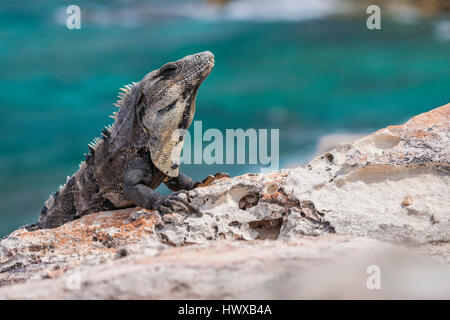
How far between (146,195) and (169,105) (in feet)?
2.85

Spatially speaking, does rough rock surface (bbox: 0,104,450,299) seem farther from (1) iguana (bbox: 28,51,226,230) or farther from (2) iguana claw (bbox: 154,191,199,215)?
(1) iguana (bbox: 28,51,226,230)

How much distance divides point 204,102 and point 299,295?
15.6m

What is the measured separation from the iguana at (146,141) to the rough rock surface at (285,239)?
0.35 meters

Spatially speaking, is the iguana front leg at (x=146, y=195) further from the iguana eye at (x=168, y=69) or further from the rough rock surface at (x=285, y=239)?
the iguana eye at (x=168, y=69)

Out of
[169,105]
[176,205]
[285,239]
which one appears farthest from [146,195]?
[285,239]

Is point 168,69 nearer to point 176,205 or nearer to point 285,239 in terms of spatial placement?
point 176,205

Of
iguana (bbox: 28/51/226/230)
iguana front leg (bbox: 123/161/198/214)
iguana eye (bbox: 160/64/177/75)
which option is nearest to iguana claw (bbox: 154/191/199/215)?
iguana front leg (bbox: 123/161/198/214)

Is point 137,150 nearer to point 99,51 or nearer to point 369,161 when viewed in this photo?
point 369,161

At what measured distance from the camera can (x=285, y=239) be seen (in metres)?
3.44

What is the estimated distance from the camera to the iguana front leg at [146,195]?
4.16 m

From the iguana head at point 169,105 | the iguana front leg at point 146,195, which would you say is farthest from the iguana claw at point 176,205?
the iguana head at point 169,105

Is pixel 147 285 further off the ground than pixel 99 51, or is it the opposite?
pixel 99 51
